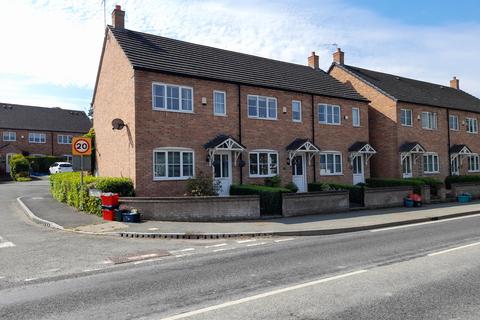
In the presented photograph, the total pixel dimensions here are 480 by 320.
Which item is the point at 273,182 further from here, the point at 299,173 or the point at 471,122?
the point at 471,122

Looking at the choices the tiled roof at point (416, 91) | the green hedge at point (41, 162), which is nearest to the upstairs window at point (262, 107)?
the tiled roof at point (416, 91)

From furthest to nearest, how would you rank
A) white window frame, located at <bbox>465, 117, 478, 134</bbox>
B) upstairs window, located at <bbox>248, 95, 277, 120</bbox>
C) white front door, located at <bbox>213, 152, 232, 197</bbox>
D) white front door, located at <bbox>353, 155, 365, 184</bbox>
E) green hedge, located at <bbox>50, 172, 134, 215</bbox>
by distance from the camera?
white window frame, located at <bbox>465, 117, 478, 134</bbox> → white front door, located at <bbox>353, 155, 365, 184</bbox> → upstairs window, located at <bbox>248, 95, 277, 120</bbox> → white front door, located at <bbox>213, 152, 232, 197</bbox> → green hedge, located at <bbox>50, 172, 134, 215</bbox>

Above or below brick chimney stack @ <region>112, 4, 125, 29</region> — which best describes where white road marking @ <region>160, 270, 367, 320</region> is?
below

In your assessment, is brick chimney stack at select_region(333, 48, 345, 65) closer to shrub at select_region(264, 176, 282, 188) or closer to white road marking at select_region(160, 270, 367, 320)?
shrub at select_region(264, 176, 282, 188)

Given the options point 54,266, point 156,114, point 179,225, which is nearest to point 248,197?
point 179,225

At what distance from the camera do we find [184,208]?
15.4 m

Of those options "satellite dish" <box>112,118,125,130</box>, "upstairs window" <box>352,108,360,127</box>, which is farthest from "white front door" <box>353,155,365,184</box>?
"satellite dish" <box>112,118,125,130</box>

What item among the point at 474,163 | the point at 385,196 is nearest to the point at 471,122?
the point at 474,163

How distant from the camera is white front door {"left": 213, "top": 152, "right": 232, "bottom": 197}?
66.7ft

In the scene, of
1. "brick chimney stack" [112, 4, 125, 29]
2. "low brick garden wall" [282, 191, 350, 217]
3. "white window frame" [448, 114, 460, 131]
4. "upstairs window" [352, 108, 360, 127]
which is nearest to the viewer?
"low brick garden wall" [282, 191, 350, 217]

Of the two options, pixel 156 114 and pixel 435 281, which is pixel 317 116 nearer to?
Answer: pixel 156 114

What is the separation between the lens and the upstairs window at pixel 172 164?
1848 centimetres

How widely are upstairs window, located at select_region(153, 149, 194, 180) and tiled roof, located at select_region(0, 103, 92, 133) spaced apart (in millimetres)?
37802

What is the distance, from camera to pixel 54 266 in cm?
899
